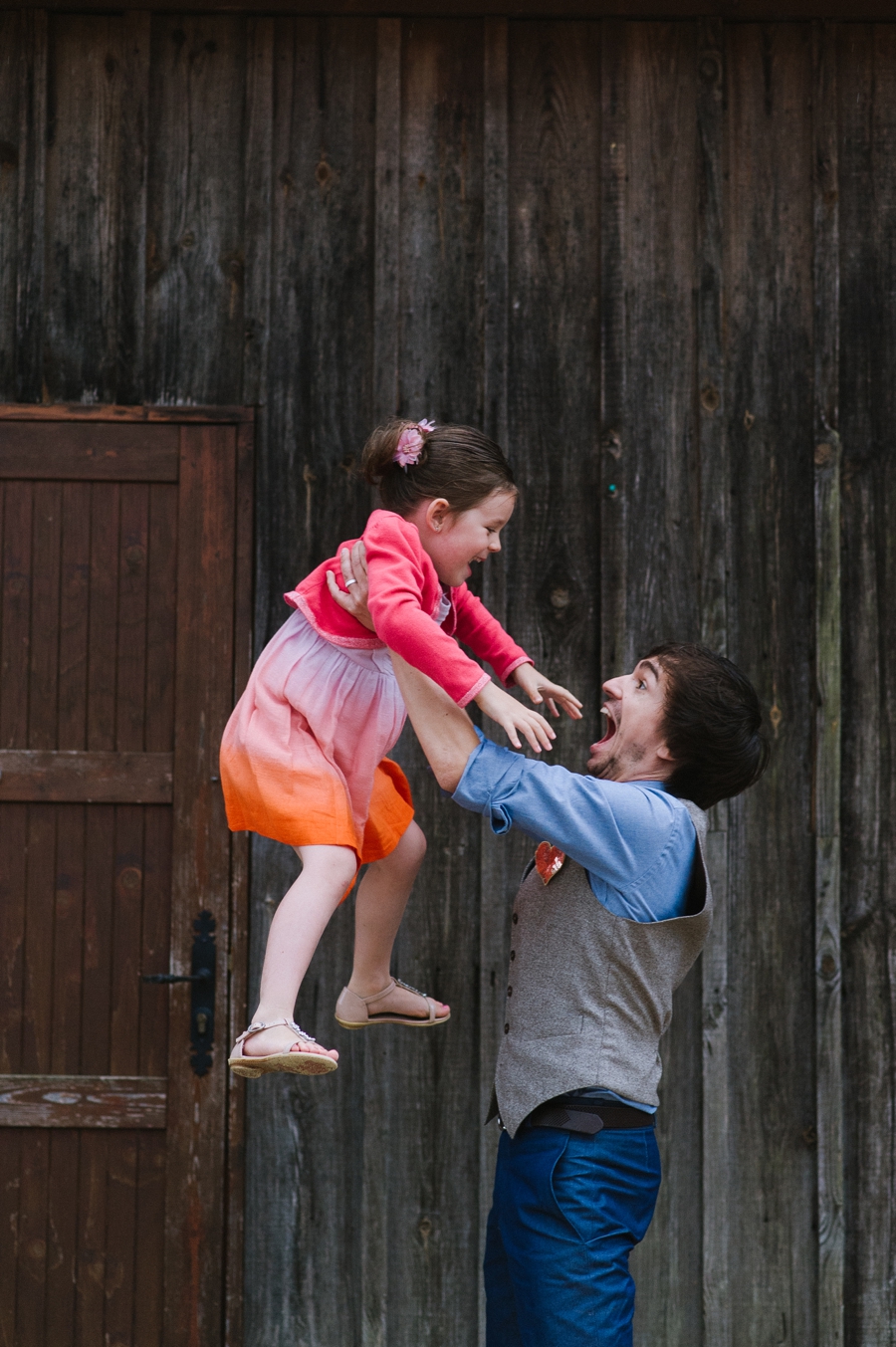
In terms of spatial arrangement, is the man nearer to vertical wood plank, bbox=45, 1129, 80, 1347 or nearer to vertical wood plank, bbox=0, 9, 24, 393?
vertical wood plank, bbox=45, 1129, 80, 1347

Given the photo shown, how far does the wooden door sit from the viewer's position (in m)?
3.00

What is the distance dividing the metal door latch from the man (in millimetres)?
1139

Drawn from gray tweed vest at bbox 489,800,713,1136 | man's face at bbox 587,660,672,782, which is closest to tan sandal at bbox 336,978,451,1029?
gray tweed vest at bbox 489,800,713,1136

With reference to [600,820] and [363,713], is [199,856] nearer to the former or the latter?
[363,713]

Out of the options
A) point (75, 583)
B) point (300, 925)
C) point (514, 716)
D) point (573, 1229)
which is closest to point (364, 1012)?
point (300, 925)

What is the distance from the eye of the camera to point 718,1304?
118 inches

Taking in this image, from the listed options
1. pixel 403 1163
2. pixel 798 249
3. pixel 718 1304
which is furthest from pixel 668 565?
pixel 718 1304

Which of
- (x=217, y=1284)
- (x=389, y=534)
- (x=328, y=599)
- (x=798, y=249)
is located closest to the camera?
(x=389, y=534)

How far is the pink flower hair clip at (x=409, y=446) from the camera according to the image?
6.45 ft

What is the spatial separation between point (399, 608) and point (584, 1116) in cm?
91

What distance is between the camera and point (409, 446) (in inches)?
77.5

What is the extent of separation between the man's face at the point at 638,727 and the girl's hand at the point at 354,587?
0.47 meters

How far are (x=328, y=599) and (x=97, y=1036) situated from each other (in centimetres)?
162

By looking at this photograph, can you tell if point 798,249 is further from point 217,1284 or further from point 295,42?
point 217,1284
